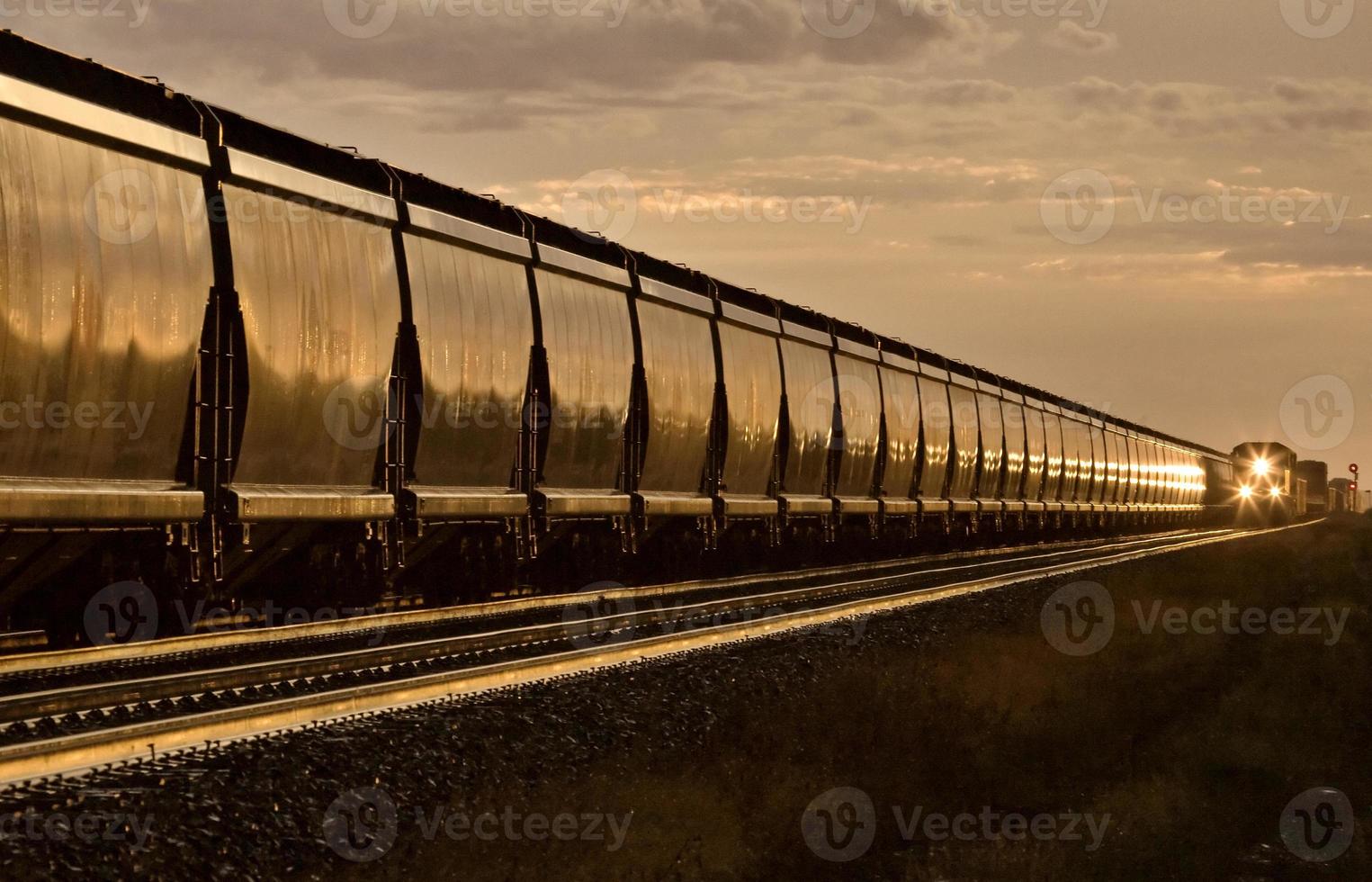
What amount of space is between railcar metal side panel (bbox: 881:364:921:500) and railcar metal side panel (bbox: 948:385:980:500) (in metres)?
3.08

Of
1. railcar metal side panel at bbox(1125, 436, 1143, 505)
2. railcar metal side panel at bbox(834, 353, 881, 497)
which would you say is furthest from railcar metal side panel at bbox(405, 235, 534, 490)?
railcar metal side panel at bbox(1125, 436, 1143, 505)

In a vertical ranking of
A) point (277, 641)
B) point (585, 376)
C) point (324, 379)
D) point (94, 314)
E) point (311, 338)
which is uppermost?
point (585, 376)

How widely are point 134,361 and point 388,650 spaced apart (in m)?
3.08

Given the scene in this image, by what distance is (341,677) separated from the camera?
1081 centimetres

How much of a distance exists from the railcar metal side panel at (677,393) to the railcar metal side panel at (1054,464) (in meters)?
25.0

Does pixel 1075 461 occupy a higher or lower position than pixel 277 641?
higher

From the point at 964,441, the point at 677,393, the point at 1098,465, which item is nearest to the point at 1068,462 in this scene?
the point at 1098,465

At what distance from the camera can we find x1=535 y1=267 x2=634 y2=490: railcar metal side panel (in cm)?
1688

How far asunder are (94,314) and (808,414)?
16.5 metres

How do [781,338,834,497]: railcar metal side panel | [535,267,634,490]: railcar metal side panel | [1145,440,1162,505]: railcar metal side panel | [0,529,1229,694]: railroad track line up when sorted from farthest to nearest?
[1145,440,1162,505]: railcar metal side panel
[781,338,834,497]: railcar metal side panel
[535,267,634,490]: railcar metal side panel
[0,529,1229,694]: railroad track

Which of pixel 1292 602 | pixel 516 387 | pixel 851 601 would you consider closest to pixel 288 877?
pixel 516 387

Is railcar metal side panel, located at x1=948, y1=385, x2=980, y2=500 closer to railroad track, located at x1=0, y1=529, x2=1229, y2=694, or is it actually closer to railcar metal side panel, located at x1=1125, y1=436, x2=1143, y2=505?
railroad track, located at x1=0, y1=529, x2=1229, y2=694

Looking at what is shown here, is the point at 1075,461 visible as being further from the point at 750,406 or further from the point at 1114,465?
the point at 750,406

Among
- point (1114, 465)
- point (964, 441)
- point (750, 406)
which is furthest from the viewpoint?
point (1114, 465)
